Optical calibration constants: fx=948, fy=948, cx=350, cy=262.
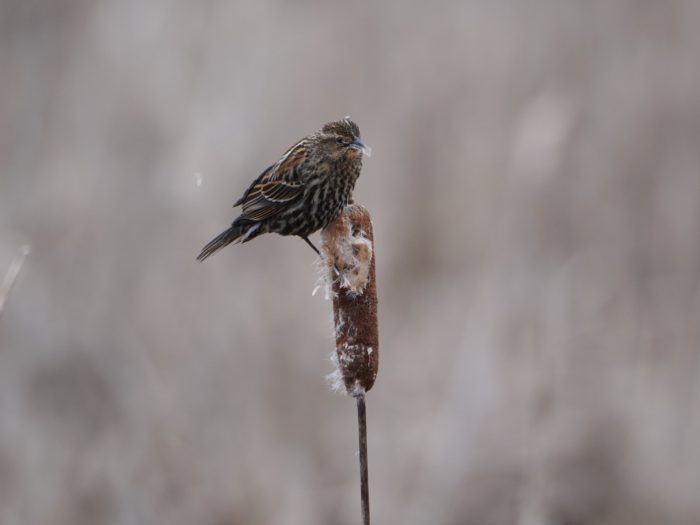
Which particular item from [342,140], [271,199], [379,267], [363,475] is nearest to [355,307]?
[363,475]

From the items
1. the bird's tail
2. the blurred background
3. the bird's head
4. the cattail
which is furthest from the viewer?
the blurred background

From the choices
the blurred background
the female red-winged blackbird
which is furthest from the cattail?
the blurred background

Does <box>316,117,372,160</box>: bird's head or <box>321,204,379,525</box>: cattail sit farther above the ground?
<box>316,117,372,160</box>: bird's head

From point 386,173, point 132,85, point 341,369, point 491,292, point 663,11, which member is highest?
point 663,11

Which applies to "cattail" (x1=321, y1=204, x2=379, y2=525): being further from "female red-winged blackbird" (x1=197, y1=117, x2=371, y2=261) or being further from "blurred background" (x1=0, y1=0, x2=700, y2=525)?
"blurred background" (x1=0, y1=0, x2=700, y2=525)

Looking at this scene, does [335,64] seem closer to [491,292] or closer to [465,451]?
[491,292]

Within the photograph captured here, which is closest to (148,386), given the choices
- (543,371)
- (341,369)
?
(543,371)
